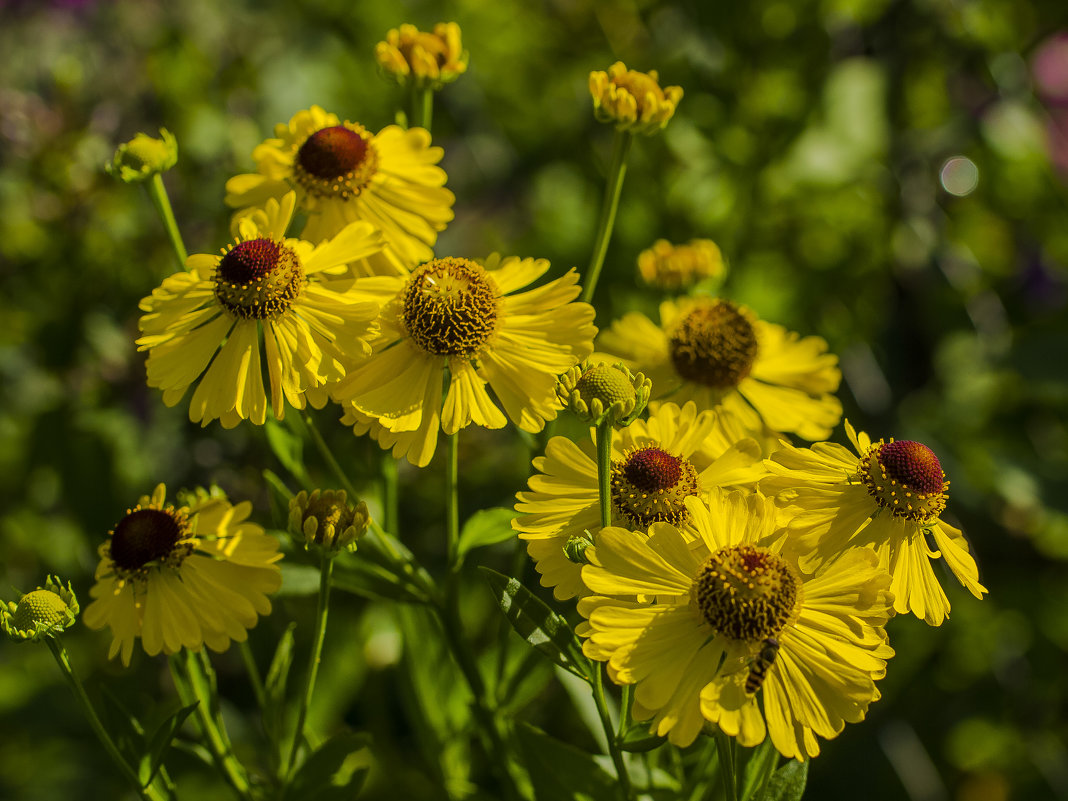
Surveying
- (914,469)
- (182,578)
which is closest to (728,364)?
(914,469)

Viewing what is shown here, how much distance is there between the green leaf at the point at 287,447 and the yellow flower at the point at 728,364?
1.22 feet

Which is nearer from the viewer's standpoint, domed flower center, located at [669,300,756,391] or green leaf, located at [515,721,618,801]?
green leaf, located at [515,721,618,801]

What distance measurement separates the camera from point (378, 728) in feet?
4.65

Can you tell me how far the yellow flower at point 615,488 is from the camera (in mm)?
849

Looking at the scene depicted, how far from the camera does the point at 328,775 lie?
914mm

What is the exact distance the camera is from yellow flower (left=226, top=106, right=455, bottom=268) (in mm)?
1053

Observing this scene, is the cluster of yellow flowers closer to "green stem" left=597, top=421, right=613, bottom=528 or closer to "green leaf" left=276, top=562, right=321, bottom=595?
"green stem" left=597, top=421, right=613, bottom=528

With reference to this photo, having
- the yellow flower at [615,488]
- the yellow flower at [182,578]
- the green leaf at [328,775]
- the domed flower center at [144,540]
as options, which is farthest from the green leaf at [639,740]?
the domed flower center at [144,540]

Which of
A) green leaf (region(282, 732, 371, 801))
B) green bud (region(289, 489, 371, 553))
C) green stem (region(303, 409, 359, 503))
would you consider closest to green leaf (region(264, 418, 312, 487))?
green stem (region(303, 409, 359, 503))

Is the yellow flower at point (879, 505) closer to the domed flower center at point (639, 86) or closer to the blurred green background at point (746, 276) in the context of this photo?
the domed flower center at point (639, 86)

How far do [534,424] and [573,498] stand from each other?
79 millimetres

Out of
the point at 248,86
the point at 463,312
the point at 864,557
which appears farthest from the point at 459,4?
the point at 864,557

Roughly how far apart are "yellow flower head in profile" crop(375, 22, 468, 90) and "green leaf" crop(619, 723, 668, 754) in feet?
2.44

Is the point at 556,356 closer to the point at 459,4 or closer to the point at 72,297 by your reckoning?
the point at 72,297
